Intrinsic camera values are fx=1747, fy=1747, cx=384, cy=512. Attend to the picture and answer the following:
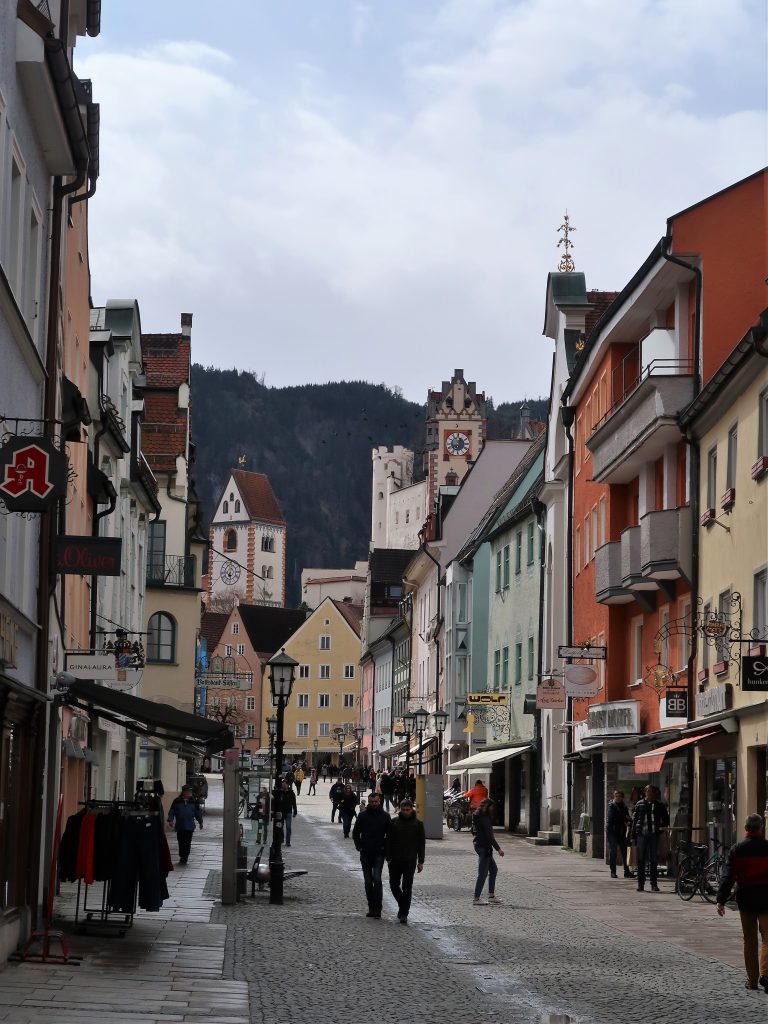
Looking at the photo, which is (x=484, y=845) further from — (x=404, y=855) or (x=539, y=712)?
(x=539, y=712)

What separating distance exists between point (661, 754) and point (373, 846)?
7.92 meters

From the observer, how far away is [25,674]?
16875 mm

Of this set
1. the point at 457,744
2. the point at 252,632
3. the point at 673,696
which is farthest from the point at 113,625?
the point at 252,632

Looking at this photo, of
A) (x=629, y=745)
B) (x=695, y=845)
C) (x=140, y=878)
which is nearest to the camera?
(x=140, y=878)

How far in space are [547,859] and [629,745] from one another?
3.91 metres

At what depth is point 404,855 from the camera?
21891 millimetres

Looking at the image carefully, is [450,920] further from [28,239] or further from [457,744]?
[457,744]

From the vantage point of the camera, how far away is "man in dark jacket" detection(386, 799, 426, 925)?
2178 cm

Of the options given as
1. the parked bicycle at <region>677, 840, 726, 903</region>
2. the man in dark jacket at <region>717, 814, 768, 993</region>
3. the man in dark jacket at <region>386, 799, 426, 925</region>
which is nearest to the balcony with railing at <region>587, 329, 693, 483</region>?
the parked bicycle at <region>677, 840, 726, 903</region>

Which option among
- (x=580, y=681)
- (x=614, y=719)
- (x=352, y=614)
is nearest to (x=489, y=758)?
(x=580, y=681)

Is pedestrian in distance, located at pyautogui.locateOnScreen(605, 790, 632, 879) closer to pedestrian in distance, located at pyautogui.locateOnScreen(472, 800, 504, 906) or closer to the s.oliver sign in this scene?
pedestrian in distance, located at pyautogui.locateOnScreen(472, 800, 504, 906)

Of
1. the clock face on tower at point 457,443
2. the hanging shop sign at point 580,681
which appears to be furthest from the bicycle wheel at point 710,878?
the clock face on tower at point 457,443

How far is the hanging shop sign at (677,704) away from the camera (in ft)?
99.7

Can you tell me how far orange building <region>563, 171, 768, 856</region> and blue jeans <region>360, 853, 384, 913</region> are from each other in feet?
24.1
